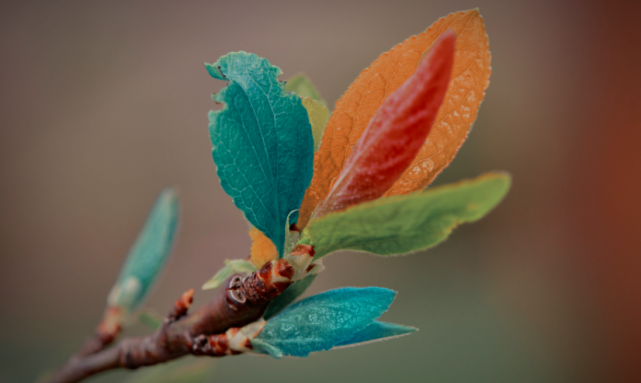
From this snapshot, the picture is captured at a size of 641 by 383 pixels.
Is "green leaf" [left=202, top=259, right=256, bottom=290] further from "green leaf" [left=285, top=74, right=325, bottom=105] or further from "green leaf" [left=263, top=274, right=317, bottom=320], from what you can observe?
"green leaf" [left=285, top=74, right=325, bottom=105]

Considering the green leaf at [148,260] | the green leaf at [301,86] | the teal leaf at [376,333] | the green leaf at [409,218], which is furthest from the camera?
the green leaf at [148,260]

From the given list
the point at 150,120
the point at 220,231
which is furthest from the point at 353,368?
the point at 150,120

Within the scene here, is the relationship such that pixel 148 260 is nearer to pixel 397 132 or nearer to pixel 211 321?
pixel 211 321

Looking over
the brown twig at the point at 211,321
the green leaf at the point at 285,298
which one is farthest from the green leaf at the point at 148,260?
the green leaf at the point at 285,298

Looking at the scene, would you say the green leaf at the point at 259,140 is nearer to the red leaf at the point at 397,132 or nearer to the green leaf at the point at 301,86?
the red leaf at the point at 397,132

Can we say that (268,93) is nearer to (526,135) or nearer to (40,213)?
(40,213)

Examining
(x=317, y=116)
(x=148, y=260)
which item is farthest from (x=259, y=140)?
(x=148, y=260)

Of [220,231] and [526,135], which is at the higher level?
[220,231]
